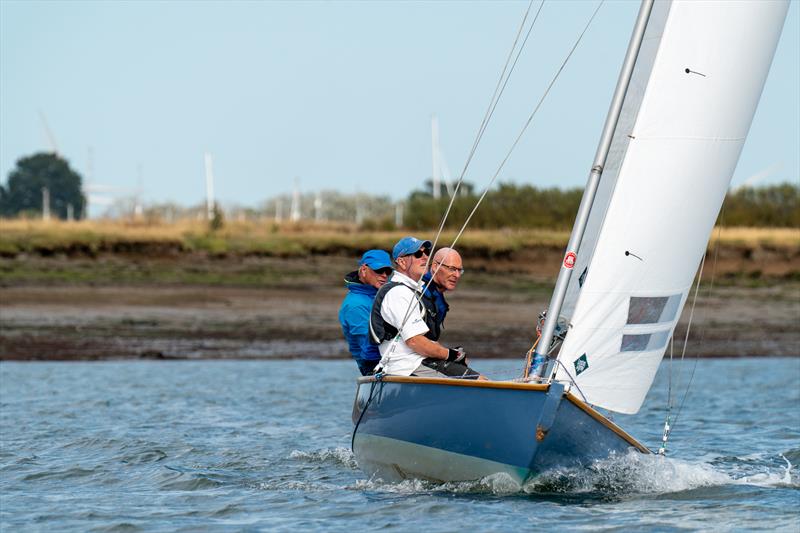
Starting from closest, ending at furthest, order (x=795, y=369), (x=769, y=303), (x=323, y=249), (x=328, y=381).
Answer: (x=328, y=381) < (x=795, y=369) < (x=769, y=303) < (x=323, y=249)

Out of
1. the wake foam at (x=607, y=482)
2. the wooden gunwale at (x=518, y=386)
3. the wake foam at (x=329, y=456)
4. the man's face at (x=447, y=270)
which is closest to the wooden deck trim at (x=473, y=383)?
the wooden gunwale at (x=518, y=386)

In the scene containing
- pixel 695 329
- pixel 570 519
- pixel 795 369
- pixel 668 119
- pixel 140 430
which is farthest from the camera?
pixel 695 329

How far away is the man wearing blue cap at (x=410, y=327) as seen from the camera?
9.09 metres

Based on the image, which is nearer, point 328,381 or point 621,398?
A: point 621,398

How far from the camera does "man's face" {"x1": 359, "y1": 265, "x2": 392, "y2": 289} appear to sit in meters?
10.0

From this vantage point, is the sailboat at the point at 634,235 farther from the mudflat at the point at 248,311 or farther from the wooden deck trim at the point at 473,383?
the mudflat at the point at 248,311

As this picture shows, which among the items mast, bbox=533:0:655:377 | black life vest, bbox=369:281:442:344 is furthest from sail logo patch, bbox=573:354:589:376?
black life vest, bbox=369:281:442:344

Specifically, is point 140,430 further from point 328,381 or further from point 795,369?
point 795,369

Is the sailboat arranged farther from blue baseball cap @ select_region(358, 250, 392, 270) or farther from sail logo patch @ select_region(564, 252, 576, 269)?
blue baseball cap @ select_region(358, 250, 392, 270)

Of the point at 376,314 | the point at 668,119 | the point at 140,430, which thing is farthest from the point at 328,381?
the point at 668,119

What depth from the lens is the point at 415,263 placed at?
9375 mm

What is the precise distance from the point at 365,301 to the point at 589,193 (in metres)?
2.20

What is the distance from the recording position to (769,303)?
A: 26672 mm

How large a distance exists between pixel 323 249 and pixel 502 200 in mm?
10473
